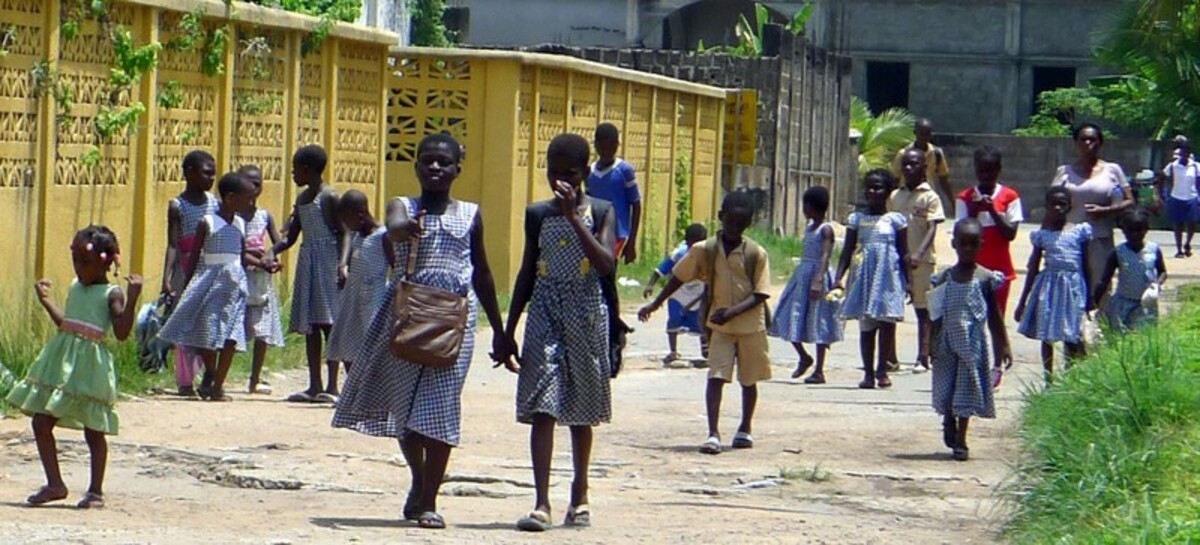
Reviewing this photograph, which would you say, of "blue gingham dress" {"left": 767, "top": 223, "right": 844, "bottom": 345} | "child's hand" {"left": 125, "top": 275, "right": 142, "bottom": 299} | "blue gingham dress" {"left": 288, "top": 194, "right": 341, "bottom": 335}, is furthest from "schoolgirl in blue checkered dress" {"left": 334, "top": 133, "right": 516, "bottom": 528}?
"blue gingham dress" {"left": 767, "top": 223, "right": 844, "bottom": 345}

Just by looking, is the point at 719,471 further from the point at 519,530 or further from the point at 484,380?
the point at 484,380

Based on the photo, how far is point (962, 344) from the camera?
34.1ft

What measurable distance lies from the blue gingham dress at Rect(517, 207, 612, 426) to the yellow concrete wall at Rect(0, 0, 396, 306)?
14.0 feet

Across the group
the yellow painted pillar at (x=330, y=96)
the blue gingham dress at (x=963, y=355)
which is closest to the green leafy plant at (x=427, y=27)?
the yellow painted pillar at (x=330, y=96)

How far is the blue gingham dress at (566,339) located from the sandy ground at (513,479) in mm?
474

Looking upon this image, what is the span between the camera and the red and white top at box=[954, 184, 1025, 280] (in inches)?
519

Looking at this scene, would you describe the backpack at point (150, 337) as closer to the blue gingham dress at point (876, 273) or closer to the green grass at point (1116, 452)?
the blue gingham dress at point (876, 273)

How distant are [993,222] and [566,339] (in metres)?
5.82

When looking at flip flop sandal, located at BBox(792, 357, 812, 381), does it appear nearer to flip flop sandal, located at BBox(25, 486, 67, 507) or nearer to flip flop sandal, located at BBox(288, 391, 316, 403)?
flip flop sandal, located at BBox(288, 391, 316, 403)

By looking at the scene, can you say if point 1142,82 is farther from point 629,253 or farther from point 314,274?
point 314,274

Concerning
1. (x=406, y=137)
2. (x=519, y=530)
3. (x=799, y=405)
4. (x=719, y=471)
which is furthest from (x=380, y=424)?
(x=406, y=137)

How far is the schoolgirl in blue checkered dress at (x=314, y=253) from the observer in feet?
39.4

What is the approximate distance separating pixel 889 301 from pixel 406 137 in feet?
19.9

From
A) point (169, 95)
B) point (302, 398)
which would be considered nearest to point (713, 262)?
point (302, 398)
